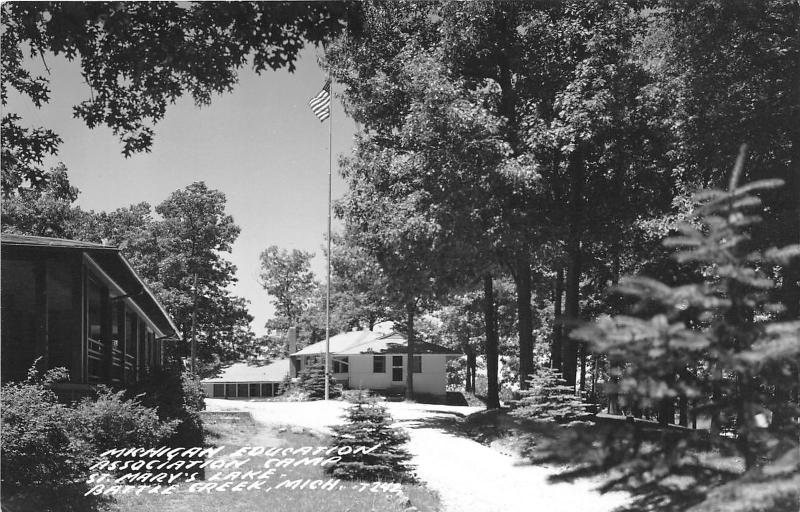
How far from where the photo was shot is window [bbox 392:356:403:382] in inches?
956

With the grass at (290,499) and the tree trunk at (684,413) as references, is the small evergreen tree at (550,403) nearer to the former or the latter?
the grass at (290,499)

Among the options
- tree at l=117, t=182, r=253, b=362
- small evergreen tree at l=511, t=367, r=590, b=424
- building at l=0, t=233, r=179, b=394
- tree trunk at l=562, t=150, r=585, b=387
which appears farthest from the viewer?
tree trunk at l=562, t=150, r=585, b=387

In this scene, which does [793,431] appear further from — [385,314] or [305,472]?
[385,314]

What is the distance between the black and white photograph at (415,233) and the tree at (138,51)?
0.03 meters

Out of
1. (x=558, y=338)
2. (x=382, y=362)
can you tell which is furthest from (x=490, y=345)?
(x=382, y=362)

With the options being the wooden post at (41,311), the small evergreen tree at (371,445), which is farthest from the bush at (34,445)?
the small evergreen tree at (371,445)

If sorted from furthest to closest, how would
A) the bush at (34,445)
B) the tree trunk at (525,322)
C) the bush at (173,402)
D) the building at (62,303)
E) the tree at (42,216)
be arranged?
the tree at (42,216)
the tree trunk at (525,322)
the bush at (173,402)
the building at (62,303)
the bush at (34,445)

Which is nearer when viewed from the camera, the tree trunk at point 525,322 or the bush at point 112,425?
the bush at point 112,425

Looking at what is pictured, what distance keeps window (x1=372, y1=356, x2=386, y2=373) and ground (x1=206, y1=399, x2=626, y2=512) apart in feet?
36.9

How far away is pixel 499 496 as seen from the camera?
25.8 ft

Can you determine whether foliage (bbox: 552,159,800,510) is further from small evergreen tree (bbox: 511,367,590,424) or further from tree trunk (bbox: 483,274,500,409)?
tree trunk (bbox: 483,274,500,409)

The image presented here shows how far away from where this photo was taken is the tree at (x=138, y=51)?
20.4 feet

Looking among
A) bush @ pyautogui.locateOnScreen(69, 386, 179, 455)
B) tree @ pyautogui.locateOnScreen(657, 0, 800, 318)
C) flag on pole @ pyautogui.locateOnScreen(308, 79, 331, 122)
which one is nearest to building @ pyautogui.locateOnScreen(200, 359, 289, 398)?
bush @ pyautogui.locateOnScreen(69, 386, 179, 455)

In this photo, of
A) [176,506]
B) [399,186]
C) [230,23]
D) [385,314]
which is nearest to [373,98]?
[399,186]
